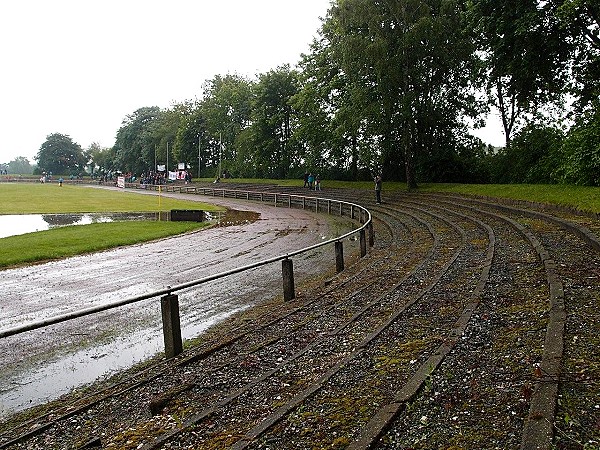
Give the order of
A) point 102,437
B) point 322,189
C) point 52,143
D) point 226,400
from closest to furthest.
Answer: point 102,437
point 226,400
point 322,189
point 52,143

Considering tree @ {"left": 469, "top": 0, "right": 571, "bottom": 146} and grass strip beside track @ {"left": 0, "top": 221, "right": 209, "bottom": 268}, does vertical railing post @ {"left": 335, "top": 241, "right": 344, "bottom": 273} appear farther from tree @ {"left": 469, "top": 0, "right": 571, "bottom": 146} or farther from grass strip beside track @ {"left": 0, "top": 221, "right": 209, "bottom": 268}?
tree @ {"left": 469, "top": 0, "right": 571, "bottom": 146}

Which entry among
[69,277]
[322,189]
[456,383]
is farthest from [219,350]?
[322,189]

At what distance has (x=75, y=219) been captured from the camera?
1017 inches

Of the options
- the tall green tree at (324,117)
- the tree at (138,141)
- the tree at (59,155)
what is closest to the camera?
the tall green tree at (324,117)

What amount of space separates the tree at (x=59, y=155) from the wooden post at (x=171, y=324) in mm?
133997

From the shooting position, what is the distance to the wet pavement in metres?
6.40

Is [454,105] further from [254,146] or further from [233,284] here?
[254,146]

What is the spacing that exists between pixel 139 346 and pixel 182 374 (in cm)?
193

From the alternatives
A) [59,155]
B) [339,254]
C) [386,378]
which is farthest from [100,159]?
[386,378]

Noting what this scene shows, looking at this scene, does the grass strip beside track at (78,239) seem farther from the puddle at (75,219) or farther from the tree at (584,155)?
the tree at (584,155)

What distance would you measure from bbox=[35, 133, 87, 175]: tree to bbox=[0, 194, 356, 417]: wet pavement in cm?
12232

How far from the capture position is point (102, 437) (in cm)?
418

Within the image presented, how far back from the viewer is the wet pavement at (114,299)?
640 centimetres

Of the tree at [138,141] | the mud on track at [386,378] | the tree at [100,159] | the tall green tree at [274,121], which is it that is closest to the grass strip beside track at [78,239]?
the mud on track at [386,378]
